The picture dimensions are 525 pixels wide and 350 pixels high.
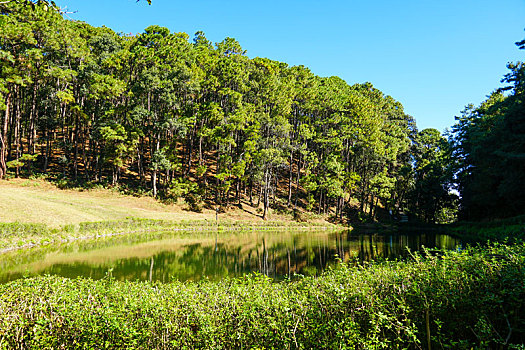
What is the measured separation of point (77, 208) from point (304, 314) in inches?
1149

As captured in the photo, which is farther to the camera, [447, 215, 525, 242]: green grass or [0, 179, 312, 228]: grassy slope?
[447, 215, 525, 242]: green grass

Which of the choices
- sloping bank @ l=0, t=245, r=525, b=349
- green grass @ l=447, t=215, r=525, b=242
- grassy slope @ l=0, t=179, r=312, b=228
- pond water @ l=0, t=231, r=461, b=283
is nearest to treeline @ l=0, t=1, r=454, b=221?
grassy slope @ l=0, t=179, r=312, b=228

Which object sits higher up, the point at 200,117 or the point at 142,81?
the point at 142,81

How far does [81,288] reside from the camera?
246 inches

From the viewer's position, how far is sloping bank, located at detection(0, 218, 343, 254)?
18.7m

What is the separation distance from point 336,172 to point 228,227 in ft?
62.3

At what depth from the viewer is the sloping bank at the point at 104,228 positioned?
18.7m

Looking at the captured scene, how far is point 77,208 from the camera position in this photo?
91.1ft

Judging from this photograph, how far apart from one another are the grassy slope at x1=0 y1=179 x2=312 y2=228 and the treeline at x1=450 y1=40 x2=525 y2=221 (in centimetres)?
2475

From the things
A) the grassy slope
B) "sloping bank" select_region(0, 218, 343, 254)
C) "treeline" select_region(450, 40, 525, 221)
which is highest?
"treeline" select_region(450, 40, 525, 221)

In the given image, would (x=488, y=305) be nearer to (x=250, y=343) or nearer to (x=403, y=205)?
(x=250, y=343)

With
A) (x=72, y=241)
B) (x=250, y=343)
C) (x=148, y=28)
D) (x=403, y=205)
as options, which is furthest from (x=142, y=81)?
(x=403, y=205)

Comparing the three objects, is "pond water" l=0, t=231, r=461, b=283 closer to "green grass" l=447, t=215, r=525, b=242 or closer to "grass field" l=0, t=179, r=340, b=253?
"grass field" l=0, t=179, r=340, b=253

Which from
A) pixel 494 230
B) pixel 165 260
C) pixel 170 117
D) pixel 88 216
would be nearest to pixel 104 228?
pixel 88 216
